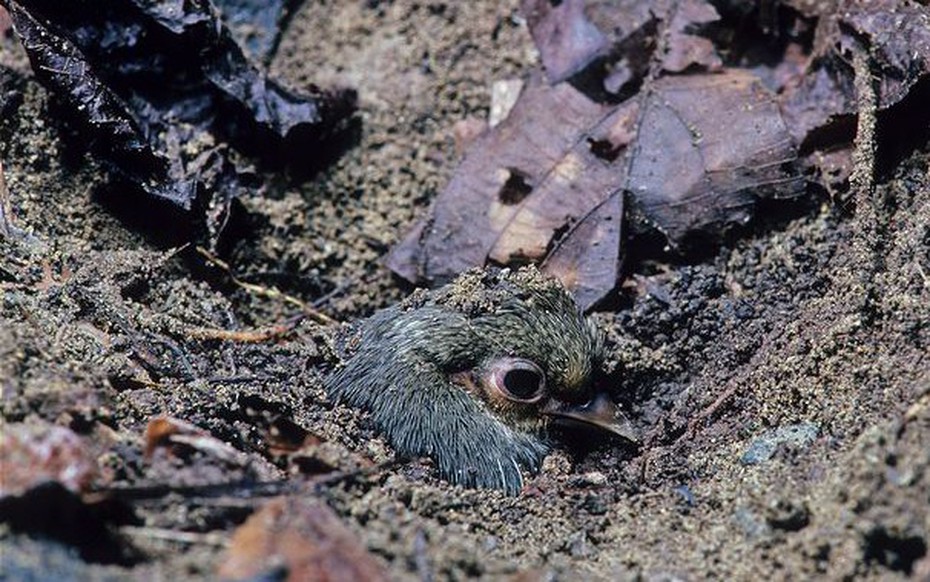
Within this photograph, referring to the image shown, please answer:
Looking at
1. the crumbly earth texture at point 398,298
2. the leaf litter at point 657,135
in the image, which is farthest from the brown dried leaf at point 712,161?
the crumbly earth texture at point 398,298

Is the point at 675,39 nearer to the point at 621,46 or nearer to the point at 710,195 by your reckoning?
the point at 621,46

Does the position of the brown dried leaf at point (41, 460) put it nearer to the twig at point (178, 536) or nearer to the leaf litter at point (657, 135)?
the twig at point (178, 536)

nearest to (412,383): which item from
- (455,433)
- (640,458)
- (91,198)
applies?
(455,433)

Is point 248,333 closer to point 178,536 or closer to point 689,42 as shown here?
point 178,536

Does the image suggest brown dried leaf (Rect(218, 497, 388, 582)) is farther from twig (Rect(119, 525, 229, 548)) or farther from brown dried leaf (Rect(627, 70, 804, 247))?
brown dried leaf (Rect(627, 70, 804, 247))

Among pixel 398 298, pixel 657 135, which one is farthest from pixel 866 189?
pixel 398 298

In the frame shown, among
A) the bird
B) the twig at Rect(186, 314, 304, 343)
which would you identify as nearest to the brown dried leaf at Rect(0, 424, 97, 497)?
the twig at Rect(186, 314, 304, 343)
